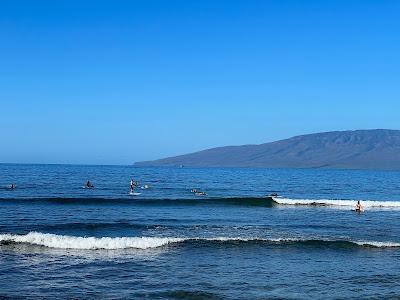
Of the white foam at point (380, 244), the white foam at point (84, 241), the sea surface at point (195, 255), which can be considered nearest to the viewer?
the sea surface at point (195, 255)

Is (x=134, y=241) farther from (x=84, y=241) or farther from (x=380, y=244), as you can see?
(x=380, y=244)

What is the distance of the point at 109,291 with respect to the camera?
1853cm

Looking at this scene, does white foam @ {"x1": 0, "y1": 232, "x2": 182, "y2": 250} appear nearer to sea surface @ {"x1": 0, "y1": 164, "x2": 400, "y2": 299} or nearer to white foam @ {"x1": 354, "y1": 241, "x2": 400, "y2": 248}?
sea surface @ {"x1": 0, "y1": 164, "x2": 400, "y2": 299}

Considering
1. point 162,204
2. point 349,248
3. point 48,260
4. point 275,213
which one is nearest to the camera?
point 48,260

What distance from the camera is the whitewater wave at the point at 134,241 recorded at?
2769 cm

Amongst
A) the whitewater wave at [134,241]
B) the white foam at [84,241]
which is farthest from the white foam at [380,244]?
the white foam at [84,241]

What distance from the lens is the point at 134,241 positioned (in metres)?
28.2

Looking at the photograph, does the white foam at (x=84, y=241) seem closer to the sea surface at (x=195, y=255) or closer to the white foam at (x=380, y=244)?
the sea surface at (x=195, y=255)

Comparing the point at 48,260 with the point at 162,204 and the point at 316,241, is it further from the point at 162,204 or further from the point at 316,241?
the point at 162,204

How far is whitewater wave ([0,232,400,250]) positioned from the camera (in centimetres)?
2769

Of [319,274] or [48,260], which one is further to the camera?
[48,260]

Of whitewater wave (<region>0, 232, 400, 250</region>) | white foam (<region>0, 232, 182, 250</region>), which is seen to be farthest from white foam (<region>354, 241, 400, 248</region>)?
white foam (<region>0, 232, 182, 250</region>)

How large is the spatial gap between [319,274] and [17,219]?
2548 centimetres

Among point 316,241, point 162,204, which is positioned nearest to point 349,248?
point 316,241
